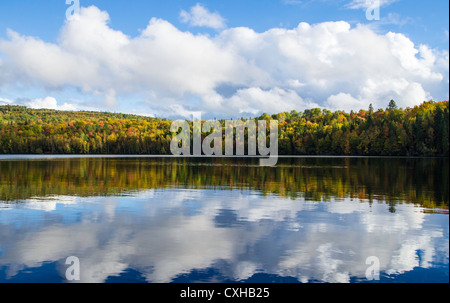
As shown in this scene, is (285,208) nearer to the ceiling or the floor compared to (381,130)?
nearer to the floor

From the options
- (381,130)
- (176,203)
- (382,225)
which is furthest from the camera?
(381,130)

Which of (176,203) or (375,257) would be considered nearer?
(375,257)

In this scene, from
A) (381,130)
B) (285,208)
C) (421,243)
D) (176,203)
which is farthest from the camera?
(381,130)

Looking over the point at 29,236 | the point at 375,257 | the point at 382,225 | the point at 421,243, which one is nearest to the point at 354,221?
the point at 382,225

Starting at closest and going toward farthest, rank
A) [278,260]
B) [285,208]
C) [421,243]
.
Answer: [278,260], [421,243], [285,208]
